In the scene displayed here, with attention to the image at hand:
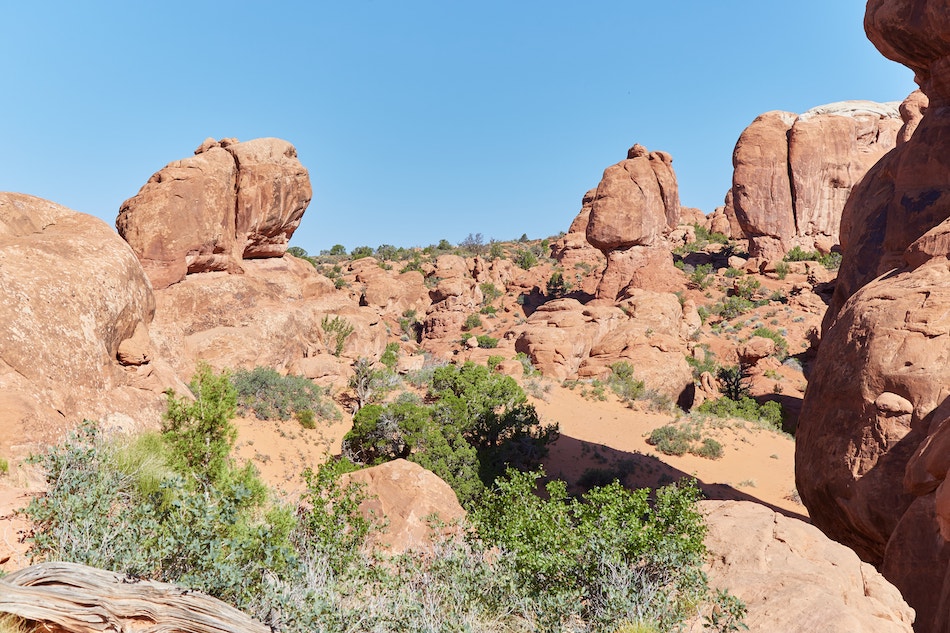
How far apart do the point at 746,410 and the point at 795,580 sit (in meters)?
19.2

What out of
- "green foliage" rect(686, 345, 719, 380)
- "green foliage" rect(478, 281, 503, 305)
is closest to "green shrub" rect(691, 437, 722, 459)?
"green foliage" rect(686, 345, 719, 380)

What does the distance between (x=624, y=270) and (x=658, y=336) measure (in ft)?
33.6

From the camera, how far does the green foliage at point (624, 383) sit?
74.1 ft

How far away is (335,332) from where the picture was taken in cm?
2403

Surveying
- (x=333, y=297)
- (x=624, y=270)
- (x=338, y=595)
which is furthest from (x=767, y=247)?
(x=338, y=595)

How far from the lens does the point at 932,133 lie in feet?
35.4

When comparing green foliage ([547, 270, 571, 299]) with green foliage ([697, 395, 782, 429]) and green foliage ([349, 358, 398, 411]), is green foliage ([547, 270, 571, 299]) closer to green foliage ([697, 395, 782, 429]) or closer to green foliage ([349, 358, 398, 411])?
green foliage ([697, 395, 782, 429])

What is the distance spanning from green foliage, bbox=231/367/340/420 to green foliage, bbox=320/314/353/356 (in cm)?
517

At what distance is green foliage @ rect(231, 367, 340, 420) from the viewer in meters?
16.3

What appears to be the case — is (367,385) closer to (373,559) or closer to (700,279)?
(373,559)

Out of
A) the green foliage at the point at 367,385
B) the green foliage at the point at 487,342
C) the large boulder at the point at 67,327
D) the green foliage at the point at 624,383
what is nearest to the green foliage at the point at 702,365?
the green foliage at the point at 624,383

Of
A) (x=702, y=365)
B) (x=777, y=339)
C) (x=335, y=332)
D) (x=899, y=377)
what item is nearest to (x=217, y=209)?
(x=335, y=332)

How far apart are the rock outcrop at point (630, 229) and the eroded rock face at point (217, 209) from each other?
17.8 m

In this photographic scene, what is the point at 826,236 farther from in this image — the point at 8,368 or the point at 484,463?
the point at 8,368
